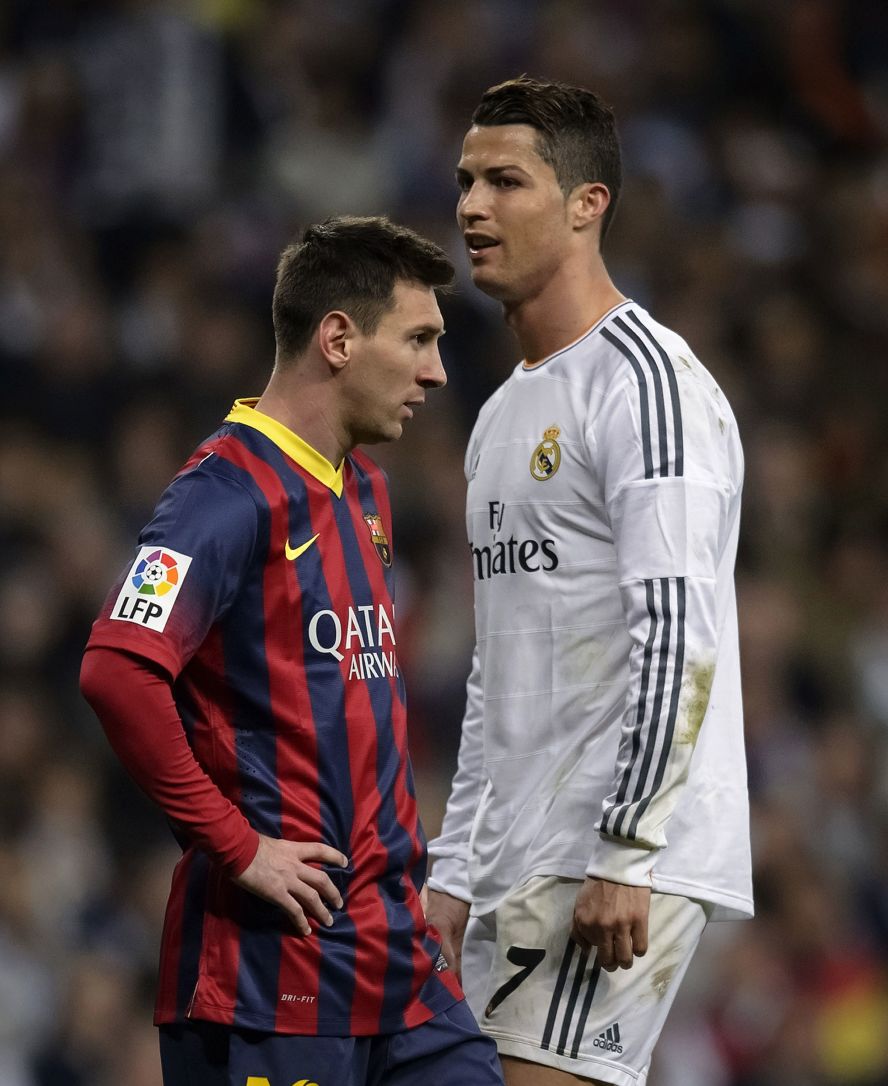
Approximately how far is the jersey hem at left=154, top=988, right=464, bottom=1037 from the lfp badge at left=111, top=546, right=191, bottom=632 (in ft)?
1.92

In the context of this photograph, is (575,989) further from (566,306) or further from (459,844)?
(566,306)

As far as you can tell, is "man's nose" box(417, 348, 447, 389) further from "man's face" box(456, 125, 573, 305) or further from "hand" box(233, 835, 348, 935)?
"hand" box(233, 835, 348, 935)

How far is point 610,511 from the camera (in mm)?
3096

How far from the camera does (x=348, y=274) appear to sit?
9.86ft

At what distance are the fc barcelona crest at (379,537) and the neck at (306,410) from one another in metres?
0.13

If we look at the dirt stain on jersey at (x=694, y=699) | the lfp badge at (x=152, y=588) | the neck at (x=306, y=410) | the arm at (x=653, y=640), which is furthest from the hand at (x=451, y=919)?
the lfp badge at (x=152, y=588)

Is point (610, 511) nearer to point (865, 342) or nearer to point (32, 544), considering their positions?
point (32, 544)

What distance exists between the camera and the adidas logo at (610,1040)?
10.3ft

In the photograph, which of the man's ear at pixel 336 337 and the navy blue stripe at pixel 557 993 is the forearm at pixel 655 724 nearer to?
the navy blue stripe at pixel 557 993

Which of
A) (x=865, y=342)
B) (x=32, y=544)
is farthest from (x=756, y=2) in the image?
(x=32, y=544)

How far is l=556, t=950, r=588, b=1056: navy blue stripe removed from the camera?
314 cm

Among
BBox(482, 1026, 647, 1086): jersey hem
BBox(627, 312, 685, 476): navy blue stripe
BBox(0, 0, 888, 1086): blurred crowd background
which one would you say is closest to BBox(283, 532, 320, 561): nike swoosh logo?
BBox(627, 312, 685, 476): navy blue stripe

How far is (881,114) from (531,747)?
6.66m

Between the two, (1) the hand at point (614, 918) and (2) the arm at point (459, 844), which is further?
(2) the arm at point (459, 844)
